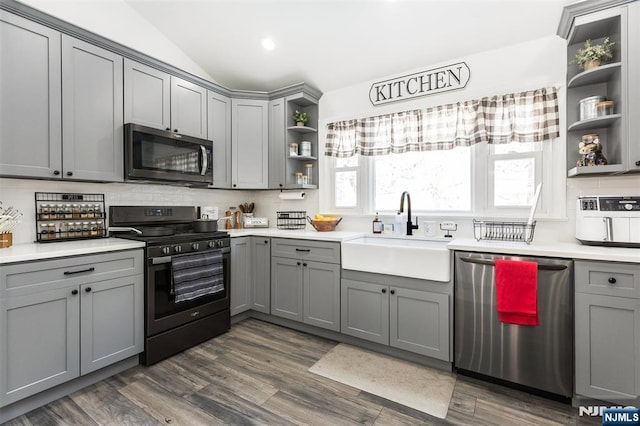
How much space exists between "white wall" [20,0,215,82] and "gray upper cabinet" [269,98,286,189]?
1.10 m

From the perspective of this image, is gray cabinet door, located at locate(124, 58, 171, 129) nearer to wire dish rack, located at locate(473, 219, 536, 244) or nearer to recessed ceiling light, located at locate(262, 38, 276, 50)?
recessed ceiling light, located at locate(262, 38, 276, 50)

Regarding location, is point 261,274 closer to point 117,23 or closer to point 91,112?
point 91,112

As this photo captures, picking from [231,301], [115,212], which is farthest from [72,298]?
[231,301]

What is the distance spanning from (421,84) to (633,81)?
1.50m

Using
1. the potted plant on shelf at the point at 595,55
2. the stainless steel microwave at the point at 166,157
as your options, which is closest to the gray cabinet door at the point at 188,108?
the stainless steel microwave at the point at 166,157

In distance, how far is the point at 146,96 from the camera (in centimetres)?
267

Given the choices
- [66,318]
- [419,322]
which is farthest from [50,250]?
[419,322]

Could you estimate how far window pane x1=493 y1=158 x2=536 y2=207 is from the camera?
2514 mm

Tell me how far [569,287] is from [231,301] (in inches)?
107

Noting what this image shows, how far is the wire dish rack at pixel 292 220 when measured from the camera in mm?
3490

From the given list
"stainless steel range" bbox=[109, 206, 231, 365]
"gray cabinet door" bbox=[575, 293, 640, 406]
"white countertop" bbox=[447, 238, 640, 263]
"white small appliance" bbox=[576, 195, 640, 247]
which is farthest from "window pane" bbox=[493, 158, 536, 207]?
"stainless steel range" bbox=[109, 206, 231, 365]

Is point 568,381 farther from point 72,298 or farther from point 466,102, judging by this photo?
point 72,298

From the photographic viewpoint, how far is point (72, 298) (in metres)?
1.92

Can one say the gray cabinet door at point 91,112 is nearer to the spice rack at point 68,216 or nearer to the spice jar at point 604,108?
the spice rack at point 68,216
